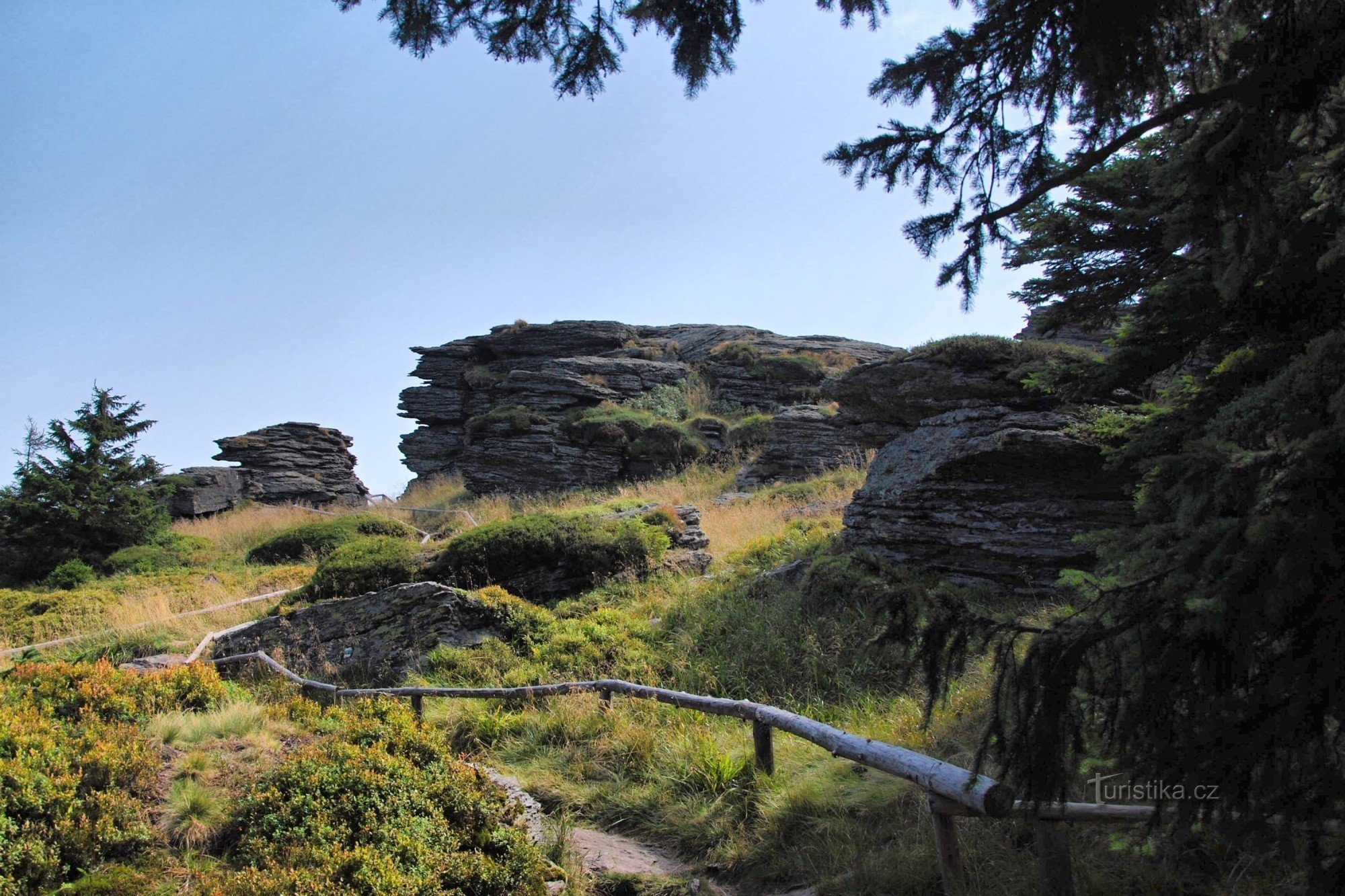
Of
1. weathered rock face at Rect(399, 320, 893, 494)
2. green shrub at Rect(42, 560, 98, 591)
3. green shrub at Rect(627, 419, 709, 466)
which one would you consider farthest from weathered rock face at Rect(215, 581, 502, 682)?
green shrub at Rect(627, 419, 709, 466)

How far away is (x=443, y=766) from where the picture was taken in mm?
5582

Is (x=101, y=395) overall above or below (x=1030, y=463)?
above

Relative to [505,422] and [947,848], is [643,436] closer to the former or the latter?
[505,422]

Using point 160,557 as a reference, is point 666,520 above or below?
above

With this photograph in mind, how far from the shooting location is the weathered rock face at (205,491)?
26172mm

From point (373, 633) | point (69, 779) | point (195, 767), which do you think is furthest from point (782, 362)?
point (69, 779)

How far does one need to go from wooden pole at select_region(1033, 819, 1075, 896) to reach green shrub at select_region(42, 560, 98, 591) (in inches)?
821

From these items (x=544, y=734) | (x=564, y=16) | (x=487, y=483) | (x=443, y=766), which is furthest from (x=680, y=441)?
(x=564, y=16)

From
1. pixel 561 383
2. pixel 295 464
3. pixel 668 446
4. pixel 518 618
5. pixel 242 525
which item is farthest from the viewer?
pixel 295 464

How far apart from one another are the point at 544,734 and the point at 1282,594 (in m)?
6.62

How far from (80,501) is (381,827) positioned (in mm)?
20859

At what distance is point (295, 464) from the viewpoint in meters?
30.4

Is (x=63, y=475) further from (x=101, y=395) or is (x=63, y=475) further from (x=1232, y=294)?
(x=1232, y=294)

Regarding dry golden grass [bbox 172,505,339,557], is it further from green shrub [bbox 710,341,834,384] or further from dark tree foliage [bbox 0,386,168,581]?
green shrub [bbox 710,341,834,384]
